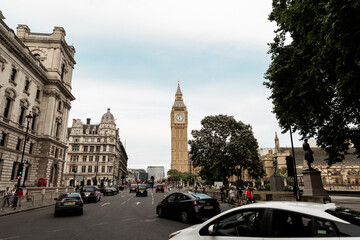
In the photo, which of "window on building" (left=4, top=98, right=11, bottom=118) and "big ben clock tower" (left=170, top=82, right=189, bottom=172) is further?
"big ben clock tower" (left=170, top=82, right=189, bottom=172)

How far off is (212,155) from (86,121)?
232ft

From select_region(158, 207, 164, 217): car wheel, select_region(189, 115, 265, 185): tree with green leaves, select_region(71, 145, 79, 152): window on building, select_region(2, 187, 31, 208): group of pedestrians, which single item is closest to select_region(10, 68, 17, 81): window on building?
select_region(2, 187, 31, 208): group of pedestrians

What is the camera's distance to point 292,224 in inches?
127

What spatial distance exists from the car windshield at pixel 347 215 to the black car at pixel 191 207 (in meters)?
7.70

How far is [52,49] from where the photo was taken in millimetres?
42312

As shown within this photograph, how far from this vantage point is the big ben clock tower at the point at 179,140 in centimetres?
14100

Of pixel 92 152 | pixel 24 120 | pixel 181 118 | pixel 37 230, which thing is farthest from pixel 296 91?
pixel 181 118

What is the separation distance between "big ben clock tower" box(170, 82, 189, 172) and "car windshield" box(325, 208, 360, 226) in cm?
13993

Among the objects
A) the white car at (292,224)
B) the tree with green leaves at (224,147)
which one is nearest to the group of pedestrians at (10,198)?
the white car at (292,224)

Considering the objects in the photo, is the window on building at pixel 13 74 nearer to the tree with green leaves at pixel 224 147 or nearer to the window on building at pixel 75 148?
the tree with green leaves at pixel 224 147

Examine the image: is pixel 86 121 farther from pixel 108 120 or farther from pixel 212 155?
pixel 212 155

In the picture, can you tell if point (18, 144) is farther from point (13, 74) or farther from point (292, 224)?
point (292, 224)

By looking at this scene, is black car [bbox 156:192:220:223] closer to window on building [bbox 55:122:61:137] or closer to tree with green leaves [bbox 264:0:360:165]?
tree with green leaves [bbox 264:0:360:165]

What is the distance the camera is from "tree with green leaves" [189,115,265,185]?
37250mm
